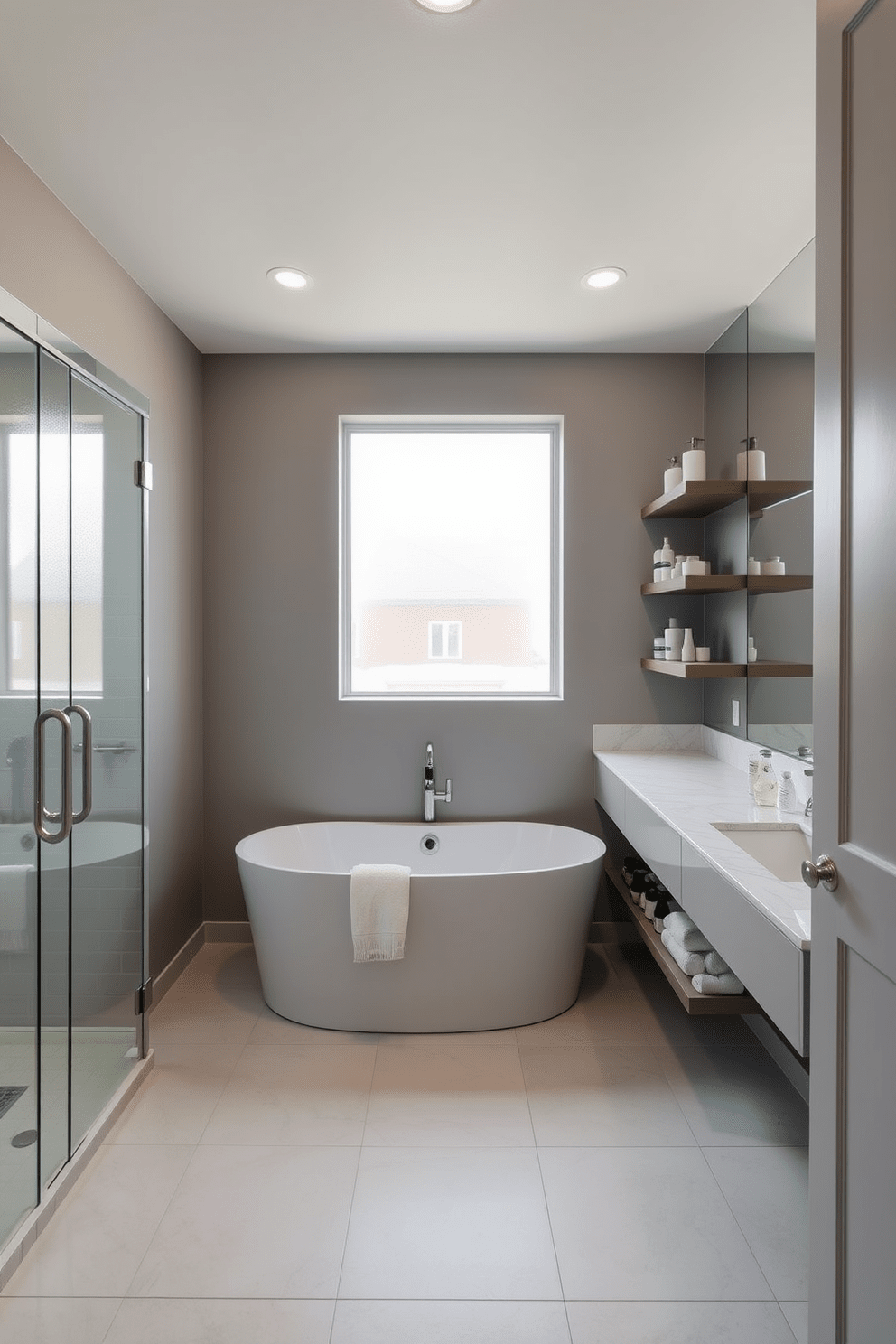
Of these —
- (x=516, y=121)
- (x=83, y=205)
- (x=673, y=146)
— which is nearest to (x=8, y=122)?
(x=83, y=205)

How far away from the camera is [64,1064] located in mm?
2045

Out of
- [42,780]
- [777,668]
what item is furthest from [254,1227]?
[777,668]

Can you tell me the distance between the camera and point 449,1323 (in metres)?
1.63

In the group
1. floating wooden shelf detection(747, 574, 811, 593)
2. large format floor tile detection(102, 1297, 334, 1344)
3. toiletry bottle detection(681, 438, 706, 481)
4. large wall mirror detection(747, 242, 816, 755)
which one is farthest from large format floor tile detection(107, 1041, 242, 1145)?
toiletry bottle detection(681, 438, 706, 481)

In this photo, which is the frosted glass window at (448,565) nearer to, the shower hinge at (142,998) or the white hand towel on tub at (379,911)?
the white hand towel on tub at (379,911)

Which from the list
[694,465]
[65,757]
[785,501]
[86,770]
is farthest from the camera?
[694,465]

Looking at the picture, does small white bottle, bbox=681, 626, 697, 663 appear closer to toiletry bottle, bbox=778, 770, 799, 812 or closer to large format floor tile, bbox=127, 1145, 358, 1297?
toiletry bottle, bbox=778, 770, 799, 812

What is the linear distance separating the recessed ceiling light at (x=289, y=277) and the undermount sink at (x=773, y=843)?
2.23 m

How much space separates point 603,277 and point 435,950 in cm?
238

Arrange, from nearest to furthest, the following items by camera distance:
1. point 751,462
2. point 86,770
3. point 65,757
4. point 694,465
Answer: point 65,757, point 86,770, point 751,462, point 694,465

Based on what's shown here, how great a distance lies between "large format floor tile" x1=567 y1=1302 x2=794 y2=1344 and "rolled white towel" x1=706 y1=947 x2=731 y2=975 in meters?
0.76

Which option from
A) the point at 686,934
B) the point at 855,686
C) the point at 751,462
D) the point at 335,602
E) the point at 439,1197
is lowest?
the point at 439,1197

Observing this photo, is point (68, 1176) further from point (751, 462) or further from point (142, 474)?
point (751, 462)

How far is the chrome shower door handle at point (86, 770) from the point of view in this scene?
211 centimetres
